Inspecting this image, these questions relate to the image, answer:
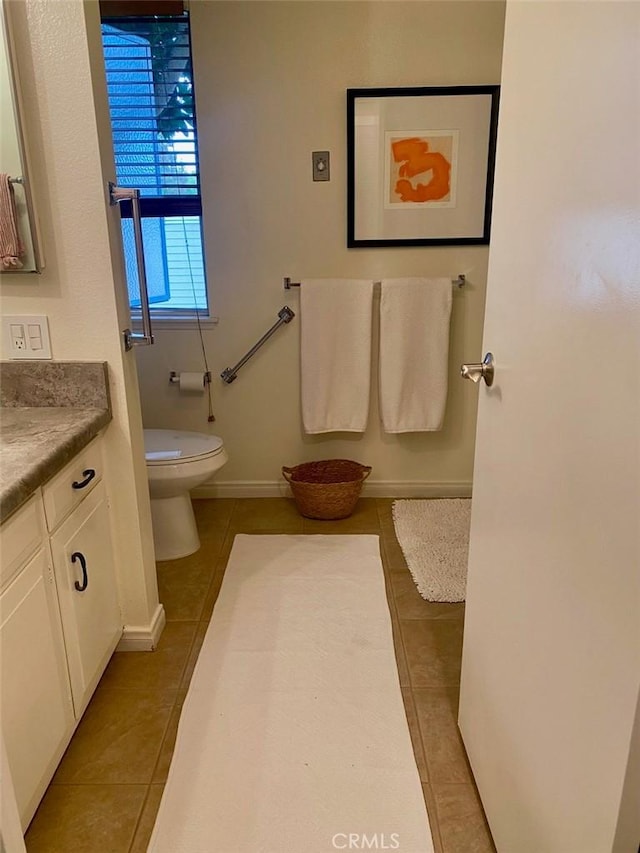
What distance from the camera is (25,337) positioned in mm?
1654

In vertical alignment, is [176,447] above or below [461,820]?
above

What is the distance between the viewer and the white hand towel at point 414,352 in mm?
2754

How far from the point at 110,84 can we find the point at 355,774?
279cm

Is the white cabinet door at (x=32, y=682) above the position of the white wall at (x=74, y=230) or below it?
below

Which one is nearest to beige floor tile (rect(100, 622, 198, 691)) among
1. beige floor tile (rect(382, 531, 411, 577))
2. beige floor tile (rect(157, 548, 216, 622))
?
beige floor tile (rect(157, 548, 216, 622))

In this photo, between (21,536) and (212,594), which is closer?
(21,536)

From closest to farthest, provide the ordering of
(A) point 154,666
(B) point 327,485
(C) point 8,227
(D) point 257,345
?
(C) point 8,227, (A) point 154,666, (B) point 327,485, (D) point 257,345

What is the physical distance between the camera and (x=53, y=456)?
1.37 m

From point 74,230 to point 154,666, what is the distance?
132cm

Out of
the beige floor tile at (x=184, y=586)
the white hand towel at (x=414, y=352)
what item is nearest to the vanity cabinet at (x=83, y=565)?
the beige floor tile at (x=184, y=586)

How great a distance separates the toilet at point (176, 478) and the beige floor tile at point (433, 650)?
3.19ft

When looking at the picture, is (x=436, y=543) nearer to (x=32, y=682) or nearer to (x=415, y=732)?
(x=415, y=732)

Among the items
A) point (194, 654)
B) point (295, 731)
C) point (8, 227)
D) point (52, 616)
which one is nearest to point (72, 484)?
point (52, 616)

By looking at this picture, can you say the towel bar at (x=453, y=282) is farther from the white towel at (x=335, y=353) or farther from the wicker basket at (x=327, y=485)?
the wicker basket at (x=327, y=485)
